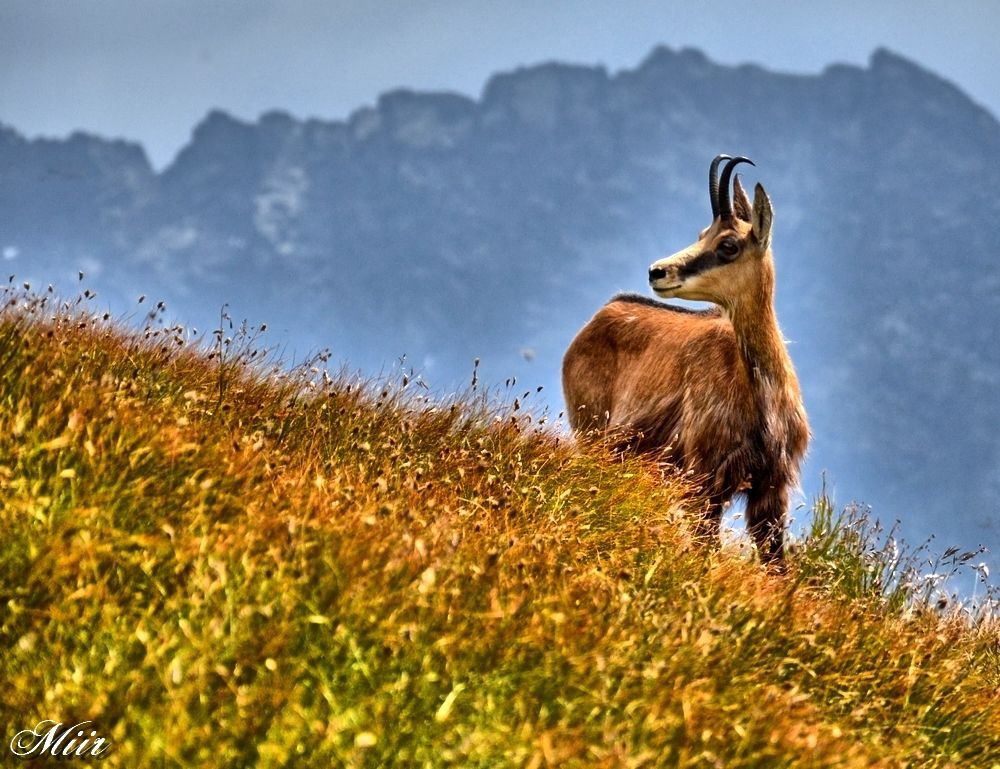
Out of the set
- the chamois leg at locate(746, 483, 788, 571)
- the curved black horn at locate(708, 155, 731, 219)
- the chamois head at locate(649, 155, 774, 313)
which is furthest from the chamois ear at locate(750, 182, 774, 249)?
the chamois leg at locate(746, 483, 788, 571)

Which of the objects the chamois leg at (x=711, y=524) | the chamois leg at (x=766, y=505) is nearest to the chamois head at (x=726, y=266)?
the chamois leg at (x=766, y=505)

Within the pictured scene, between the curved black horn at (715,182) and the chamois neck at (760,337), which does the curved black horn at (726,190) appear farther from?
the chamois neck at (760,337)

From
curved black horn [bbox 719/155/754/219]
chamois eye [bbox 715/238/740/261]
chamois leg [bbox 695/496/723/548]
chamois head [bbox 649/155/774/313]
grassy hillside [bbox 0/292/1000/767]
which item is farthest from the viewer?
curved black horn [bbox 719/155/754/219]

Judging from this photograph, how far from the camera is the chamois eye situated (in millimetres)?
9398

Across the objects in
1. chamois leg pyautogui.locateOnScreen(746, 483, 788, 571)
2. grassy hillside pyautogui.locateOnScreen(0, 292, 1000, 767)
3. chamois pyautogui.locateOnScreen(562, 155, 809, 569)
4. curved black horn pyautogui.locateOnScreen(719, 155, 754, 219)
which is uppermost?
curved black horn pyautogui.locateOnScreen(719, 155, 754, 219)

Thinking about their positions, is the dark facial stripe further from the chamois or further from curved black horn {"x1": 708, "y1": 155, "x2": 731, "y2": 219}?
curved black horn {"x1": 708, "y1": 155, "x2": 731, "y2": 219}

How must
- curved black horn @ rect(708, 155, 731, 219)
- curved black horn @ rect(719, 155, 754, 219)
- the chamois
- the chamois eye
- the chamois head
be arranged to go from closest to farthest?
the chamois, the chamois head, the chamois eye, curved black horn @ rect(719, 155, 754, 219), curved black horn @ rect(708, 155, 731, 219)

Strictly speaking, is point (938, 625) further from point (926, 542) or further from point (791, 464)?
point (791, 464)

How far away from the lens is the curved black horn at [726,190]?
9.52m

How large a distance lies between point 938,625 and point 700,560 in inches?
83.2

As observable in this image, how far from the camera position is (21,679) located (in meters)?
3.66

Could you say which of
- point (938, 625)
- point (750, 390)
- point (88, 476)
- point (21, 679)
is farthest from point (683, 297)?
point (21, 679)

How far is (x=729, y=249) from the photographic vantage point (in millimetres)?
9430

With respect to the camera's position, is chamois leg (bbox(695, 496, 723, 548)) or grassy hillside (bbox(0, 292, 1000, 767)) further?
chamois leg (bbox(695, 496, 723, 548))
